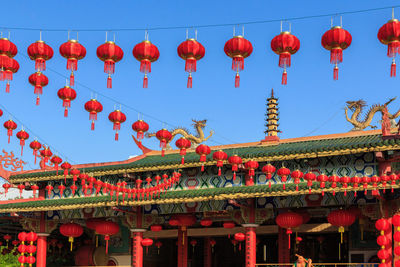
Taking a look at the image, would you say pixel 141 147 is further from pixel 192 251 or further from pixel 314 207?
pixel 314 207

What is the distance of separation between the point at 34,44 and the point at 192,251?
14.1 m

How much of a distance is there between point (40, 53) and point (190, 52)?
3.25m

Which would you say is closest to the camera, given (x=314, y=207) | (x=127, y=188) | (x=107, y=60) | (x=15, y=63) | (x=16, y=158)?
(x=107, y=60)

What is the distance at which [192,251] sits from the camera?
84.1ft

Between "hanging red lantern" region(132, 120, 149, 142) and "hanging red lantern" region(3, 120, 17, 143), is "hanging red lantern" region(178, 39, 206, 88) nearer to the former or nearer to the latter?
"hanging red lantern" region(132, 120, 149, 142)

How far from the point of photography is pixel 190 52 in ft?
41.3

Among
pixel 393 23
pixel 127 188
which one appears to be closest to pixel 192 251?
pixel 127 188

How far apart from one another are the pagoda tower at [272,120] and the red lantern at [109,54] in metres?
11.0

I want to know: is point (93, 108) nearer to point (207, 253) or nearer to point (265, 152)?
point (265, 152)

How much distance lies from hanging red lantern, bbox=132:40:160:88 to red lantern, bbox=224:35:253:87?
149 cm

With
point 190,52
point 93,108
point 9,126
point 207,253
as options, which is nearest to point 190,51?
point 190,52

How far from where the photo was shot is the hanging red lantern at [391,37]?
11031 millimetres

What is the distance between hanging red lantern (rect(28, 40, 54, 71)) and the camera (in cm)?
1345

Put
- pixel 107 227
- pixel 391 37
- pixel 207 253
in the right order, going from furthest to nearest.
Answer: pixel 207 253 → pixel 107 227 → pixel 391 37
